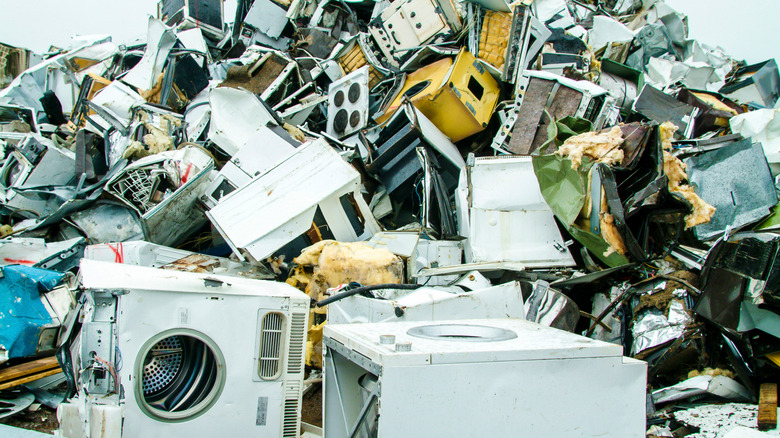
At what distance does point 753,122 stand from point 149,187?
17.3 feet

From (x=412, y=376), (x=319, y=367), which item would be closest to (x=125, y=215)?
(x=319, y=367)

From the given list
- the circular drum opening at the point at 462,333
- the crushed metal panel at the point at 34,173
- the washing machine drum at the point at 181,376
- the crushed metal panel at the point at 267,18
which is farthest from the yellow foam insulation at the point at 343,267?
the crushed metal panel at the point at 267,18

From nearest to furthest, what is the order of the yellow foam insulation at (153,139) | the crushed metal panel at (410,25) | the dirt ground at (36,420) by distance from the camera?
the dirt ground at (36,420), the yellow foam insulation at (153,139), the crushed metal panel at (410,25)

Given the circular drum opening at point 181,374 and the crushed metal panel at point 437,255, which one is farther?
the crushed metal panel at point 437,255

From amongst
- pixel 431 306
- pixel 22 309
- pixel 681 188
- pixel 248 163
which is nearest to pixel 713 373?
pixel 681 188

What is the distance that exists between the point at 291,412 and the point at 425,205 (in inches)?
93.7

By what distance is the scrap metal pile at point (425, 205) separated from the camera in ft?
9.06

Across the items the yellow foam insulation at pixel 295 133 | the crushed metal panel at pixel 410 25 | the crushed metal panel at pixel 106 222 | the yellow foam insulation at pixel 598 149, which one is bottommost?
the crushed metal panel at pixel 106 222

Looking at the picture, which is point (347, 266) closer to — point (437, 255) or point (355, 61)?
point (437, 255)

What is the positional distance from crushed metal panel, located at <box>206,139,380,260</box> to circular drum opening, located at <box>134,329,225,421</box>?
4.38 feet

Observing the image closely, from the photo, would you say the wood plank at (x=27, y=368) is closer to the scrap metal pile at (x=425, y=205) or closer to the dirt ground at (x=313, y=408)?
the scrap metal pile at (x=425, y=205)

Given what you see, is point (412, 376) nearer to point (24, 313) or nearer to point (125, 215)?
point (24, 313)

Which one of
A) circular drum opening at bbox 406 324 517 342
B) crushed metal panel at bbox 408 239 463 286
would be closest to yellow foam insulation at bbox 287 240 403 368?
crushed metal panel at bbox 408 239 463 286

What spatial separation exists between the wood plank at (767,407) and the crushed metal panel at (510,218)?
1.42m
